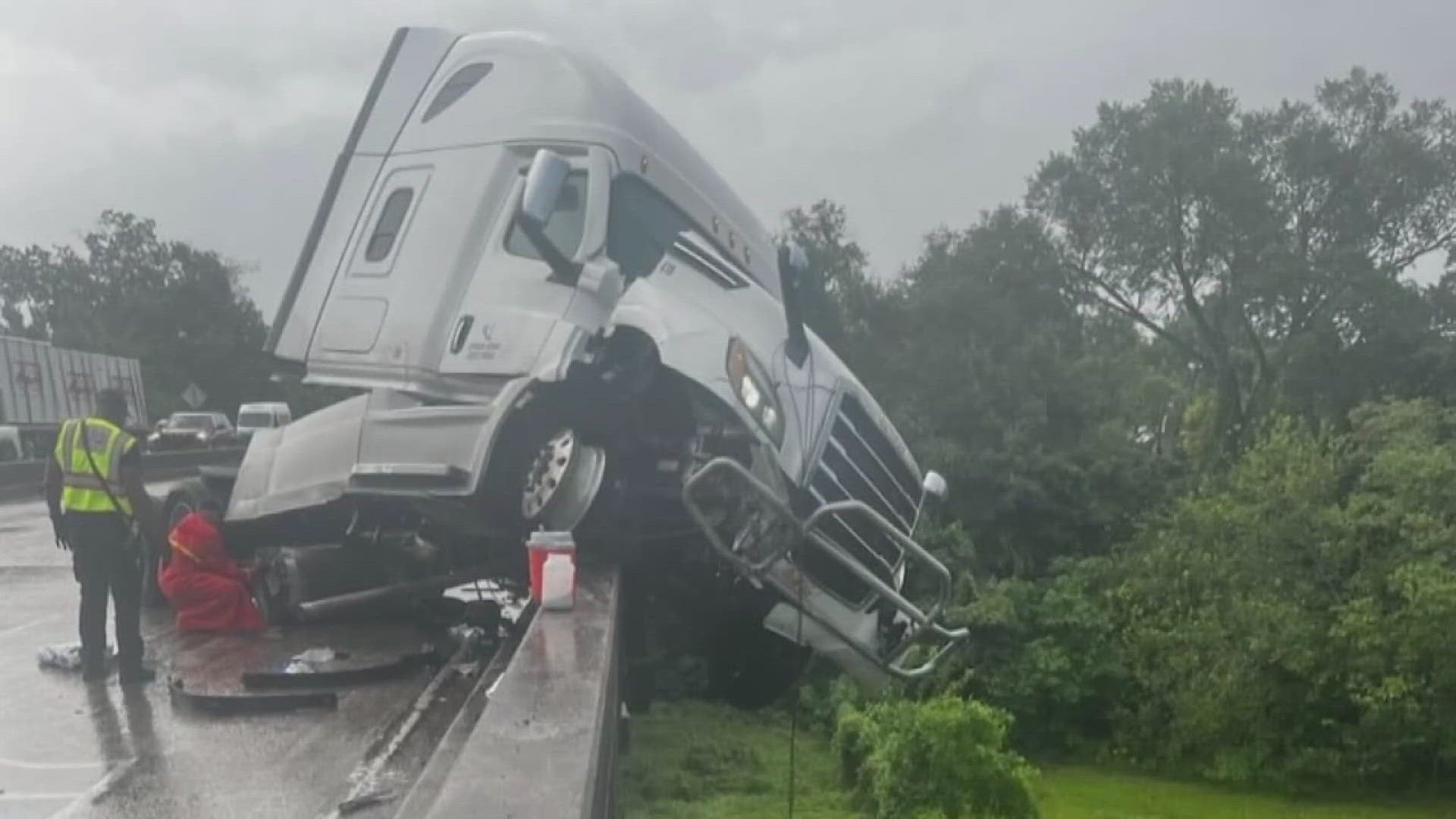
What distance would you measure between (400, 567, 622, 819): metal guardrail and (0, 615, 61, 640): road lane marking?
4652mm

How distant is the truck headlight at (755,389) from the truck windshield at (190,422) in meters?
28.8

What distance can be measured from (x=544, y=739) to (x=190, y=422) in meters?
33.2

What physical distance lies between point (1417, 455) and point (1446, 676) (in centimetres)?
310

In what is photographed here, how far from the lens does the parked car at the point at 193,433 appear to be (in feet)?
103

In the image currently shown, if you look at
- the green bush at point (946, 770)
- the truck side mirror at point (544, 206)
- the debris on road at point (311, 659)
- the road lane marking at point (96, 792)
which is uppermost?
the truck side mirror at point (544, 206)

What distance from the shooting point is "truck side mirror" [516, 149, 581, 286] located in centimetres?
828

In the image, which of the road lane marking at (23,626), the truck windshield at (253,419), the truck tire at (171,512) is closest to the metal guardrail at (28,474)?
the truck windshield at (253,419)

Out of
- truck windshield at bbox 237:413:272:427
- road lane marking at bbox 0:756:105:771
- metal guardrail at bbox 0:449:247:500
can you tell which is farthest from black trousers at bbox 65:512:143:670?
metal guardrail at bbox 0:449:247:500

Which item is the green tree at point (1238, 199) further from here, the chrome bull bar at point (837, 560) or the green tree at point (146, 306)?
the chrome bull bar at point (837, 560)

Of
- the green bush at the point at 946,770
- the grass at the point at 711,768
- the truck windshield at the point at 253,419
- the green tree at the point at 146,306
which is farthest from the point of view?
the green tree at the point at 146,306

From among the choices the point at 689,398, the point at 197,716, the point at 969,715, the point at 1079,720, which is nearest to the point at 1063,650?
the point at 1079,720

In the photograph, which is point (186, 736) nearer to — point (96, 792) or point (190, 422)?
point (96, 792)

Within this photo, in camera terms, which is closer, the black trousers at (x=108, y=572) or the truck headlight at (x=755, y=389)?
the black trousers at (x=108, y=572)

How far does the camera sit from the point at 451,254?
367 inches
